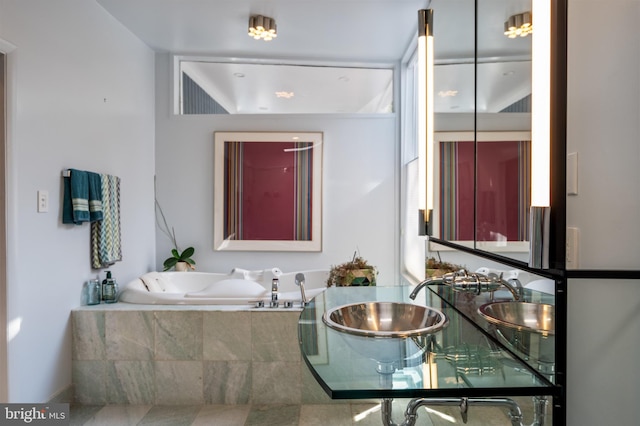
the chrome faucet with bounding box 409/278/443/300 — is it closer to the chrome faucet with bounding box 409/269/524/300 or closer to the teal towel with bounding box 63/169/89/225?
the chrome faucet with bounding box 409/269/524/300

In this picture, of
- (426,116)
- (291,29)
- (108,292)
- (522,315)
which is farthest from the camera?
(291,29)

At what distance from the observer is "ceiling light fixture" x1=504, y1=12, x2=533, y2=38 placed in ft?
3.07

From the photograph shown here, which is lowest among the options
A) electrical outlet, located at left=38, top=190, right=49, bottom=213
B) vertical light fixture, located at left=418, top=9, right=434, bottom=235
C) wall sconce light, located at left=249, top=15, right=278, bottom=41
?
electrical outlet, located at left=38, top=190, right=49, bottom=213

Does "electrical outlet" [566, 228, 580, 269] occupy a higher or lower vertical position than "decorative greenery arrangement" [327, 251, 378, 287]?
higher

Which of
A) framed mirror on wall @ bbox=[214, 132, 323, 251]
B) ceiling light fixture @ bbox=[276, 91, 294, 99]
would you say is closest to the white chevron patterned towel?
framed mirror on wall @ bbox=[214, 132, 323, 251]

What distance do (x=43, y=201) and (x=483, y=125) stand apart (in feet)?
7.13

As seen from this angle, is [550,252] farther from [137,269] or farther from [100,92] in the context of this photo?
[137,269]

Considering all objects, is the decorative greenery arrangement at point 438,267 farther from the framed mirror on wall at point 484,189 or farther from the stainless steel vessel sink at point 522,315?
the stainless steel vessel sink at point 522,315

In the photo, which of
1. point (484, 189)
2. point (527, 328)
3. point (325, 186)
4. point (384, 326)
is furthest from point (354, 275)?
point (527, 328)

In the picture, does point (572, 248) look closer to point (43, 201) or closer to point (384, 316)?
point (384, 316)

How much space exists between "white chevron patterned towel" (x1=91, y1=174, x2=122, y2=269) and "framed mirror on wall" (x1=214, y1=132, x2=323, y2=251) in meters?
0.91

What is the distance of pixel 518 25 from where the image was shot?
1006 mm

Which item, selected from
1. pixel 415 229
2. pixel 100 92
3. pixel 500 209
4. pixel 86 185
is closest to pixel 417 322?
pixel 500 209

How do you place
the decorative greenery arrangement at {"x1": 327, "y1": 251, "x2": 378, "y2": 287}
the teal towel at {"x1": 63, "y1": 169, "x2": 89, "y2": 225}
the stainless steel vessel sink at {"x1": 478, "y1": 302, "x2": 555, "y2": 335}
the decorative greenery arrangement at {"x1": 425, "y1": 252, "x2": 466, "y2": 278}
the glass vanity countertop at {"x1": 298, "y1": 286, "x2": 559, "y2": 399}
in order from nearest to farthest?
1. the glass vanity countertop at {"x1": 298, "y1": 286, "x2": 559, "y2": 399}
2. the stainless steel vessel sink at {"x1": 478, "y1": 302, "x2": 555, "y2": 335}
3. the decorative greenery arrangement at {"x1": 425, "y1": 252, "x2": 466, "y2": 278}
4. the teal towel at {"x1": 63, "y1": 169, "x2": 89, "y2": 225}
5. the decorative greenery arrangement at {"x1": 327, "y1": 251, "x2": 378, "y2": 287}
